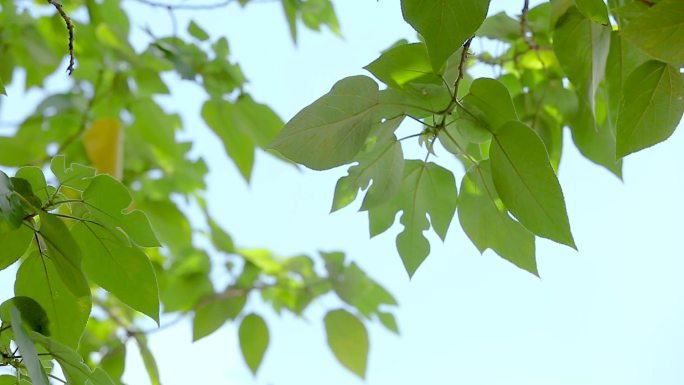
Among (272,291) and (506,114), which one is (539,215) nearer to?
(506,114)

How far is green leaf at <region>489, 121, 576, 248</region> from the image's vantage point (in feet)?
1.25

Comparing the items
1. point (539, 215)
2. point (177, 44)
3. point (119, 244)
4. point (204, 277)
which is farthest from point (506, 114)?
point (204, 277)

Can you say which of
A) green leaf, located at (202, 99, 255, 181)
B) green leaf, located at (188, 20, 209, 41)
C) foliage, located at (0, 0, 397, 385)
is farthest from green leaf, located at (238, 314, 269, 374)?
green leaf, located at (188, 20, 209, 41)

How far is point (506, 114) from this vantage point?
41 cm

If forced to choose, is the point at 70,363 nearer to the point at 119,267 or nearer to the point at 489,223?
the point at 119,267

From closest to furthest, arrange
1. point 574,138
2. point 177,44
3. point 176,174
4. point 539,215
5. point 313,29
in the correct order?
point 539,215
point 574,138
point 177,44
point 313,29
point 176,174

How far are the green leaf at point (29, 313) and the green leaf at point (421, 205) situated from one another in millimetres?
187

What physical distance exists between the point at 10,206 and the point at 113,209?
0.06 meters

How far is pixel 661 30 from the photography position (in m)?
0.36

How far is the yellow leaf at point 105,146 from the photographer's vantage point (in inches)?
38.6

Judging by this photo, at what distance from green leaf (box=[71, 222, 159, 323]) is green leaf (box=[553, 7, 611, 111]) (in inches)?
9.9

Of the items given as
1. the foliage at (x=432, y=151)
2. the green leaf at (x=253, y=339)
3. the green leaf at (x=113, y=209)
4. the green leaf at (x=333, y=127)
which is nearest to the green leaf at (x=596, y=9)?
the foliage at (x=432, y=151)

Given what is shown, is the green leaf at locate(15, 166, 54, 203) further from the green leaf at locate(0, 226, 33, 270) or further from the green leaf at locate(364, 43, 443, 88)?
the green leaf at locate(364, 43, 443, 88)

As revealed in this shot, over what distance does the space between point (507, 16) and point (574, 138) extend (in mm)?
100
